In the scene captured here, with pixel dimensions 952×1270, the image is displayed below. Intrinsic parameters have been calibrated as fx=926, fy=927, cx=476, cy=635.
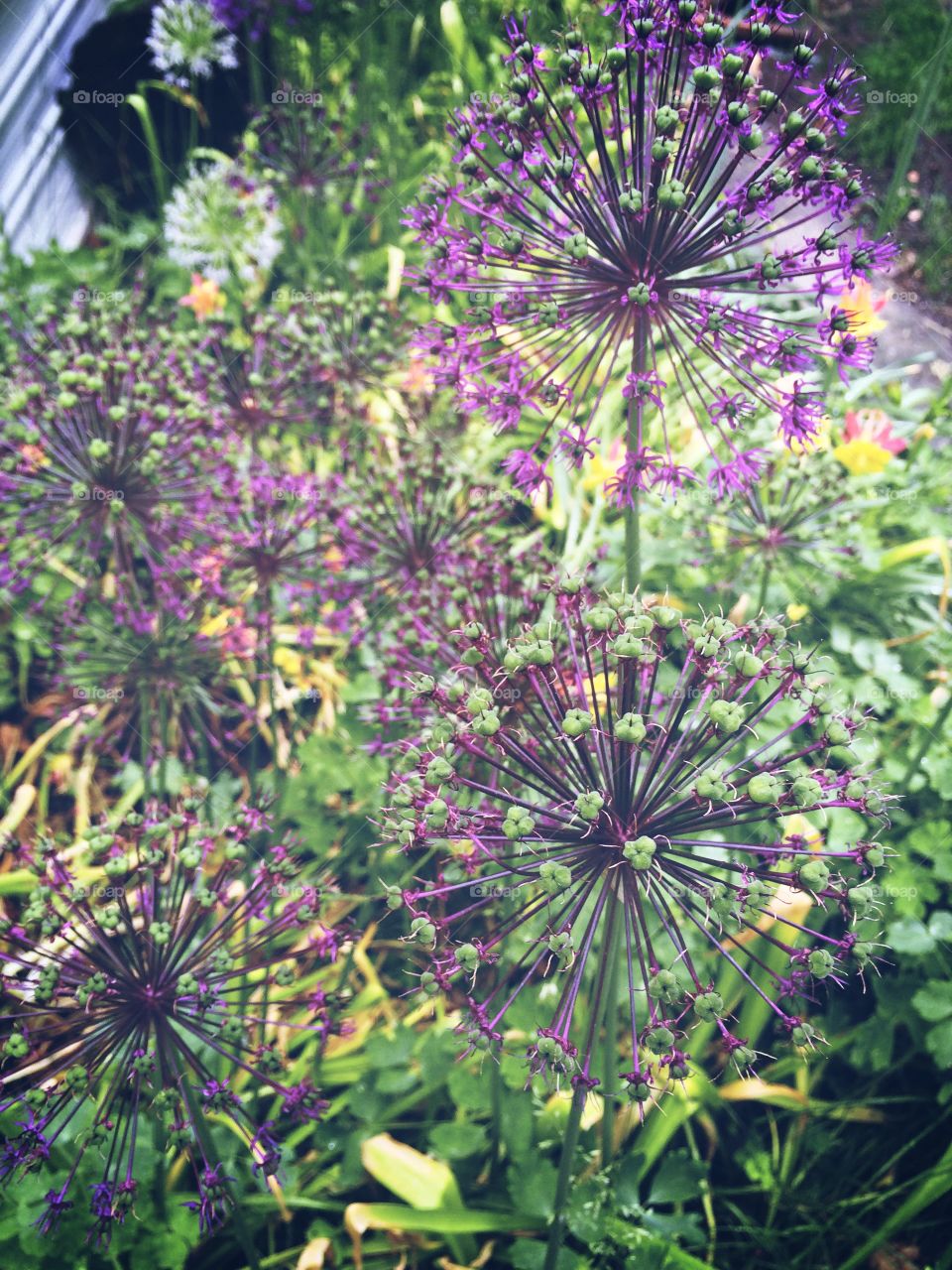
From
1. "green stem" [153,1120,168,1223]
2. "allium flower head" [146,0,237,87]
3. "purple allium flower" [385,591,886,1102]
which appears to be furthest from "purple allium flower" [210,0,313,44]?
"green stem" [153,1120,168,1223]

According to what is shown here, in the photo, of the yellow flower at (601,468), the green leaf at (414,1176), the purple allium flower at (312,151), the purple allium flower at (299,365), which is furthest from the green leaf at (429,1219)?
the purple allium flower at (312,151)

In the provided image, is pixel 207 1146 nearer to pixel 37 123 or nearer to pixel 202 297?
pixel 202 297

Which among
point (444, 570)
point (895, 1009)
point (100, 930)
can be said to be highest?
point (444, 570)

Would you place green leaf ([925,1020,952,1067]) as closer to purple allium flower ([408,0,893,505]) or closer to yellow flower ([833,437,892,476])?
purple allium flower ([408,0,893,505])

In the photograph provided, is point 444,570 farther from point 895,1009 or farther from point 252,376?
point 895,1009

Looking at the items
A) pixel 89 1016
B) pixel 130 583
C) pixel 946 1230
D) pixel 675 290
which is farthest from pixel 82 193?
pixel 946 1230
